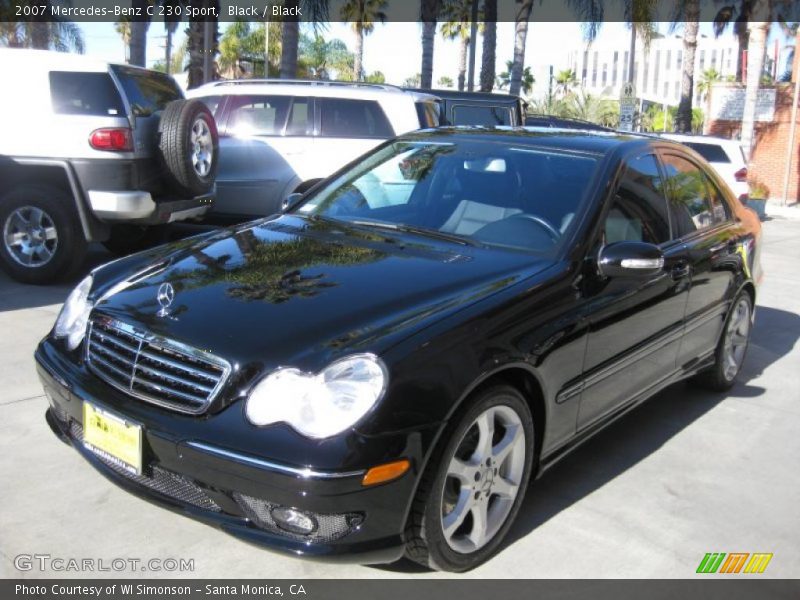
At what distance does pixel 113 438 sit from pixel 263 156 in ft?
21.8

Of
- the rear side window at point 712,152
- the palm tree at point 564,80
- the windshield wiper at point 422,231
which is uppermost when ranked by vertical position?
the palm tree at point 564,80

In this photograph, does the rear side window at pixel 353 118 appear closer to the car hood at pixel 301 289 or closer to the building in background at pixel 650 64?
the car hood at pixel 301 289

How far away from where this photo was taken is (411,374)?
2.72 metres

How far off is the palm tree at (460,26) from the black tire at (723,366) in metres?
20.9

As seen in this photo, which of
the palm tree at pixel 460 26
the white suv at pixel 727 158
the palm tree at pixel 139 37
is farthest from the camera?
the palm tree at pixel 460 26

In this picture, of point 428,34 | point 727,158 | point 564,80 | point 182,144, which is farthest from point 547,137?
point 564,80

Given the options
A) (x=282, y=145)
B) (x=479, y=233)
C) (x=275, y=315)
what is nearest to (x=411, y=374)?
(x=275, y=315)

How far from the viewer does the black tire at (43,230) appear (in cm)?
705

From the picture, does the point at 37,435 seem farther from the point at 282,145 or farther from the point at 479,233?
the point at 282,145

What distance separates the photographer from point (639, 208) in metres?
4.18

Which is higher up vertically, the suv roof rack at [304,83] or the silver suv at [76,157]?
the suv roof rack at [304,83]

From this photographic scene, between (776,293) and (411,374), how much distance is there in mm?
7473
